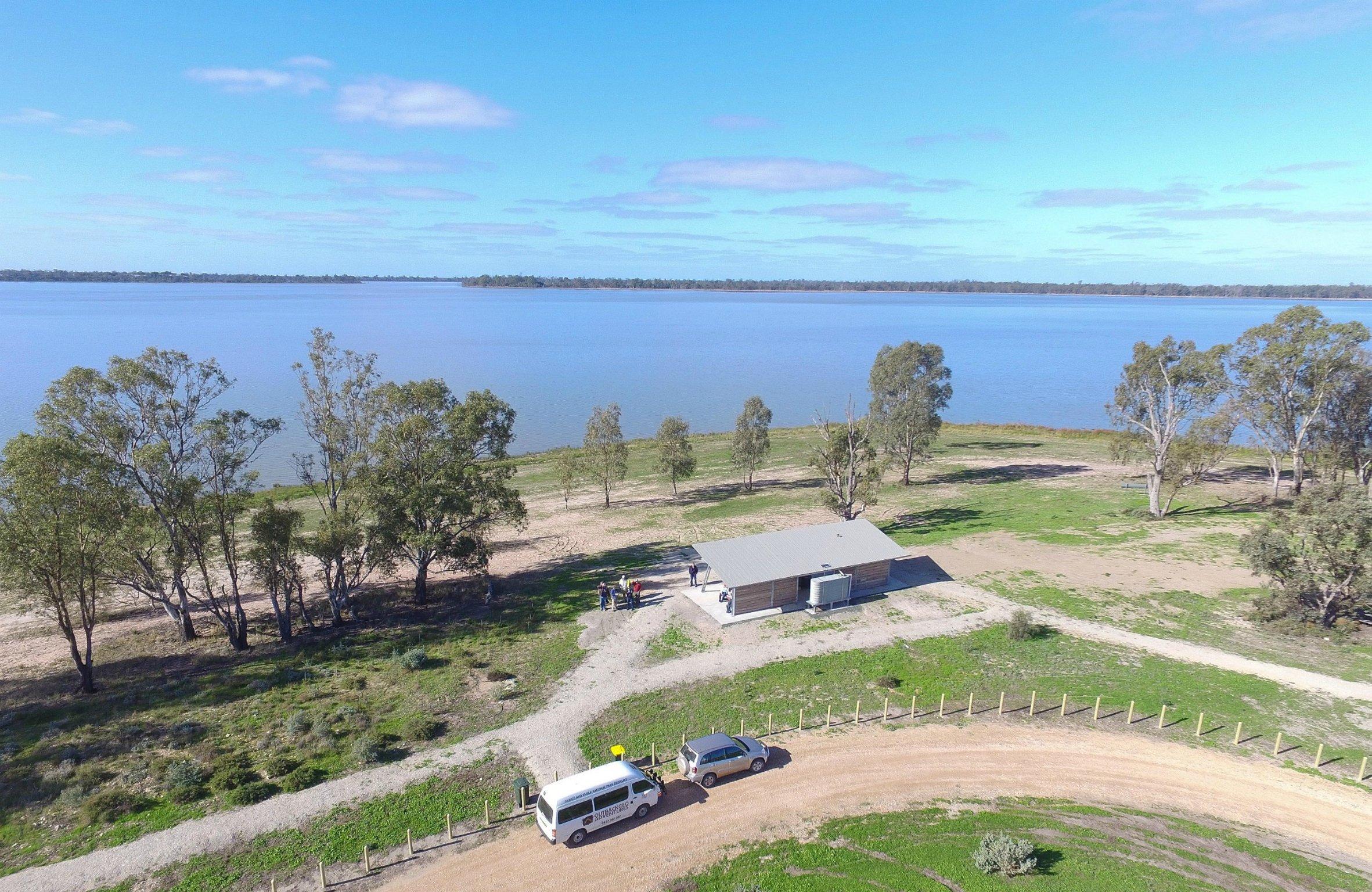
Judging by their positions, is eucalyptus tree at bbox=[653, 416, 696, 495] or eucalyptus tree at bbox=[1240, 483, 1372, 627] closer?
eucalyptus tree at bbox=[1240, 483, 1372, 627]

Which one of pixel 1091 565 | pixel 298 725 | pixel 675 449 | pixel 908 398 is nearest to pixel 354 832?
pixel 298 725

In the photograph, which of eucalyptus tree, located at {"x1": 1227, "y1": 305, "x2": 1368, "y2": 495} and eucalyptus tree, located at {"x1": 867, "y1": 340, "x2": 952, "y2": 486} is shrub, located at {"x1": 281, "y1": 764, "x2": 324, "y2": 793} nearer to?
eucalyptus tree, located at {"x1": 867, "y1": 340, "x2": 952, "y2": 486}

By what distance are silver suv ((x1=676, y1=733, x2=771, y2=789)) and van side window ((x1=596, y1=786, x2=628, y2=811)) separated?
97.7 inches

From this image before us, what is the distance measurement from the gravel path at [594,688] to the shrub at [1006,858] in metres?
12.1

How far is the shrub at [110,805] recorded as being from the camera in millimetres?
19219

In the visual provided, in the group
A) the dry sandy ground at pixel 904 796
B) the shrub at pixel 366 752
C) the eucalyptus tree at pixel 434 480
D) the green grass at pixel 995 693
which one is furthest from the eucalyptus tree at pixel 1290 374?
the shrub at pixel 366 752

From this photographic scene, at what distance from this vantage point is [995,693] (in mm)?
25312

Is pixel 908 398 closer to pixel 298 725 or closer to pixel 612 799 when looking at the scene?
pixel 612 799

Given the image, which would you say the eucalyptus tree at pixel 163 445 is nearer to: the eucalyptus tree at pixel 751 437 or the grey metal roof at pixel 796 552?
the grey metal roof at pixel 796 552

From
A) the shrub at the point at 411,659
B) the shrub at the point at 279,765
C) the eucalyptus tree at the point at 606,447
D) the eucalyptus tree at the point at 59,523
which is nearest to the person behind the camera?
the shrub at the point at 279,765

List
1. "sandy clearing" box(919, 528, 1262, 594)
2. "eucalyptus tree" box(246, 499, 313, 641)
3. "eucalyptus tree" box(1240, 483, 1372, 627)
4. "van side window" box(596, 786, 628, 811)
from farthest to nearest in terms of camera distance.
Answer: "sandy clearing" box(919, 528, 1262, 594), "eucalyptus tree" box(246, 499, 313, 641), "eucalyptus tree" box(1240, 483, 1372, 627), "van side window" box(596, 786, 628, 811)

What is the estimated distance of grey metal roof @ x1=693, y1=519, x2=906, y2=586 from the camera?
3394 cm

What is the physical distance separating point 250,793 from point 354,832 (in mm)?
4149

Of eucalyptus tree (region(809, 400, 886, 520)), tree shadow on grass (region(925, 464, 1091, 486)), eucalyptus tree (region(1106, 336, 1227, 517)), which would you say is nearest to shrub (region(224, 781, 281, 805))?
eucalyptus tree (region(809, 400, 886, 520))
